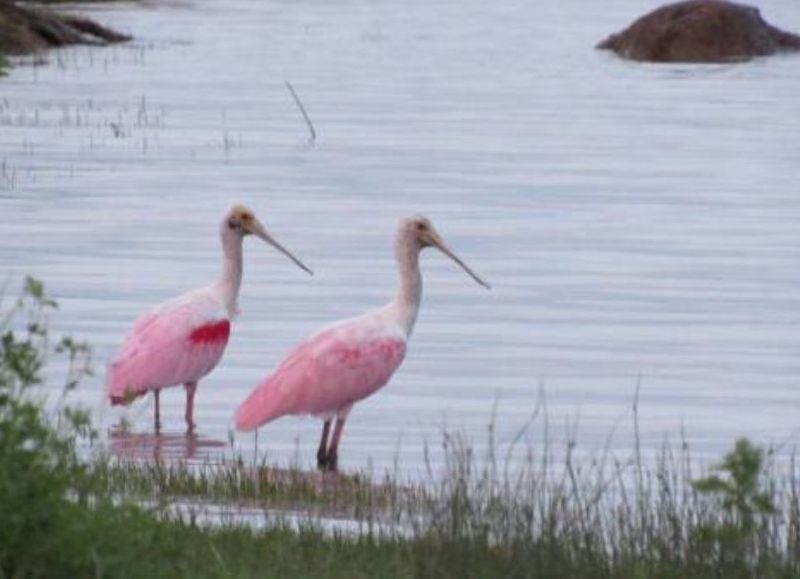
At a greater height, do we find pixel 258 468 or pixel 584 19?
pixel 584 19

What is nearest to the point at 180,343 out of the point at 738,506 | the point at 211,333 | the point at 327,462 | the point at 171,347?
the point at 171,347

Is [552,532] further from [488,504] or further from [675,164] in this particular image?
[675,164]

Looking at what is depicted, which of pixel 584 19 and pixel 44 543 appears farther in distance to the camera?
pixel 584 19

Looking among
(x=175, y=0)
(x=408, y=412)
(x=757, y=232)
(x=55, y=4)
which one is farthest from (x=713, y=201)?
(x=175, y=0)

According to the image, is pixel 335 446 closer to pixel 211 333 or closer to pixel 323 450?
pixel 323 450

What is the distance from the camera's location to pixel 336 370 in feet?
50.4

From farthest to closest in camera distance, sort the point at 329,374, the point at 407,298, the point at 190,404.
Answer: the point at 190,404, the point at 407,298, the point at 329,374

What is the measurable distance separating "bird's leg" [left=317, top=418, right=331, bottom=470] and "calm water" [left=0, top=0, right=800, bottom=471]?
20 centimetres

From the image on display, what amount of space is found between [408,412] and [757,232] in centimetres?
1023

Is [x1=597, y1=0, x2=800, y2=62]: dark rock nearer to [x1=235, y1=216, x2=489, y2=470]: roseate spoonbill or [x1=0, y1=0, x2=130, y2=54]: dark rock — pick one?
[x1=0, y1=0, x2=130, y2=54]: dark rock

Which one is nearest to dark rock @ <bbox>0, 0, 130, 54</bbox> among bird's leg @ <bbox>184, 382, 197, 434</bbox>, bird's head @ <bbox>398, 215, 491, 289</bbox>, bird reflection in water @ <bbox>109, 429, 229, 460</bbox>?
bird's leg @ <bbox>184, 382, 197, 434</bbox>

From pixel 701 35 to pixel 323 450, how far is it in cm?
3721

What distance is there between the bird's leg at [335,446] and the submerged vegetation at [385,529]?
2.76 metres

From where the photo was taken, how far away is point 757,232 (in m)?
26.9
